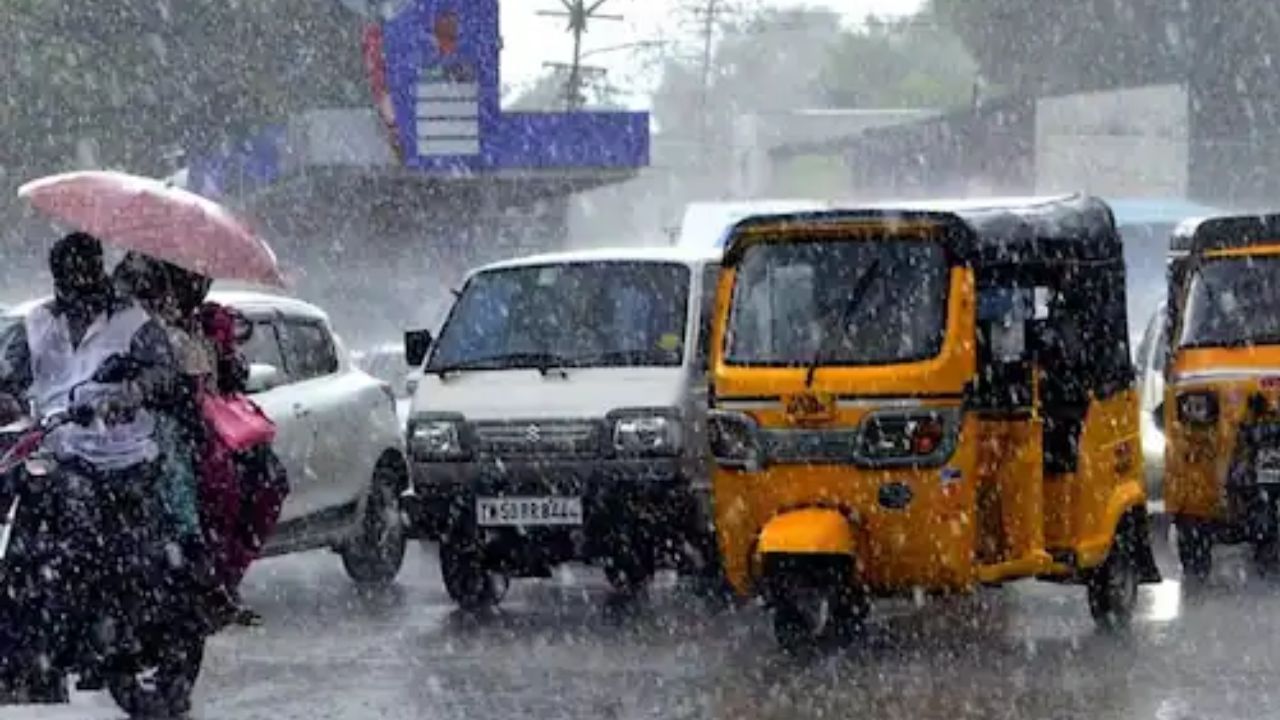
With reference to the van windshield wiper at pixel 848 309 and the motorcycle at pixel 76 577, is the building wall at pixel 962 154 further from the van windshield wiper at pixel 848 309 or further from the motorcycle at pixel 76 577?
the motorcycle at pixel 76 577

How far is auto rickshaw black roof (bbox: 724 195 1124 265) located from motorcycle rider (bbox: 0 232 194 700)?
3431 mm

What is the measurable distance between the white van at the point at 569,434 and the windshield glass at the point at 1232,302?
2.98 meters

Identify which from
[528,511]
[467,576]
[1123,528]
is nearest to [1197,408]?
[1123,528]

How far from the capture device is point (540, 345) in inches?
549

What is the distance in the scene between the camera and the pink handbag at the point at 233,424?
9.63 meters

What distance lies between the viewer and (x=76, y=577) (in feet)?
30.2

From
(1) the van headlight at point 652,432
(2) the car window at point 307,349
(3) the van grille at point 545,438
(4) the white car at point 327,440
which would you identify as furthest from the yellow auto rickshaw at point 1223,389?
(2) the car window at point 307,349

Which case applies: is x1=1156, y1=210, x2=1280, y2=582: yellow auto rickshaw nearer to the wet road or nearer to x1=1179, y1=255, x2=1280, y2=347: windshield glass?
x1=1179, y1=255, x2=1280, y2=347: windshield glass

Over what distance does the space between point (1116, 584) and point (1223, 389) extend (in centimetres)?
242

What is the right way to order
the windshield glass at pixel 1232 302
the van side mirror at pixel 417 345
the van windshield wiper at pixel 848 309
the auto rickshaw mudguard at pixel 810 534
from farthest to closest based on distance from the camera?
the windshield glass at pixel 1232 302 → the van side mirror at pixel 417 345 → the van windshield wiper at pixel 848 309 → the auto rickshaw mudguard at pixel 810 534

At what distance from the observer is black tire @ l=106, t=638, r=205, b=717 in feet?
31.6

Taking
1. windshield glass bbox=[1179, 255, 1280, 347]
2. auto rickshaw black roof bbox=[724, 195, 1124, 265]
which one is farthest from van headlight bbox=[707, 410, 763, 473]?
windshield glass bbox=[1179, 255, 1280, 347]

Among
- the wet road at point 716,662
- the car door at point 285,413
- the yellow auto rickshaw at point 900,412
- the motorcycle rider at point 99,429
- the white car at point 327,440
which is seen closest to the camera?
the motorcycle rider at point 99,429

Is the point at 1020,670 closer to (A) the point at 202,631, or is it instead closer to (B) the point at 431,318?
(A) the point at 202,631
